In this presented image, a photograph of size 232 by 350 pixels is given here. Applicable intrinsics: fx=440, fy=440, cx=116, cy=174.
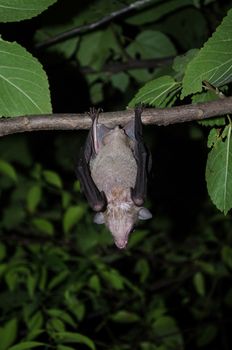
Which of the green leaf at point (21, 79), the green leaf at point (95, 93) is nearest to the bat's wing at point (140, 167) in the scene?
the green leaf at point (21, 79)

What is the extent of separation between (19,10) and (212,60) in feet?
3.67

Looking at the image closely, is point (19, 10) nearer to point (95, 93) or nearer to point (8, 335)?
point (8, 335)

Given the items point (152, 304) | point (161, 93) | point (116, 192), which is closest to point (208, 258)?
point (152, 304)

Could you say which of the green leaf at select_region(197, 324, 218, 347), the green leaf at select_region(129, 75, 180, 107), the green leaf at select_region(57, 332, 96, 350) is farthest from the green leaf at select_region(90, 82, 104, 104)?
the green leaf at select_region(197, 324, 218, 347)

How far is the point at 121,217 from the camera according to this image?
3844mm

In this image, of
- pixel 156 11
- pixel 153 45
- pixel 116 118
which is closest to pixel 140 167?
pixel 116 118

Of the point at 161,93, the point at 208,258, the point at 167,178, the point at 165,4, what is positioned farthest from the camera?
the point at 167,178

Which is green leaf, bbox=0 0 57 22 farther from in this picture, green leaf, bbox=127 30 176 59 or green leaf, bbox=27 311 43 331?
green leaf, bbox=127 30 176 59

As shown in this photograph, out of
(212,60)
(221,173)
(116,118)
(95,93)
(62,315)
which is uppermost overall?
(95,93)

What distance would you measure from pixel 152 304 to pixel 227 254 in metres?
1.43

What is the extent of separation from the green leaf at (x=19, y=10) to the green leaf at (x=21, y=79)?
0.15 metres

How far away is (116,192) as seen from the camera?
3736mm

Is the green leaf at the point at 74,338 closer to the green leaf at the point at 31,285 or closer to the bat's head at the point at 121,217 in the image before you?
the bat's head at the point at 121,217

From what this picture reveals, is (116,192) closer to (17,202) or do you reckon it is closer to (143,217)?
(143,217)
